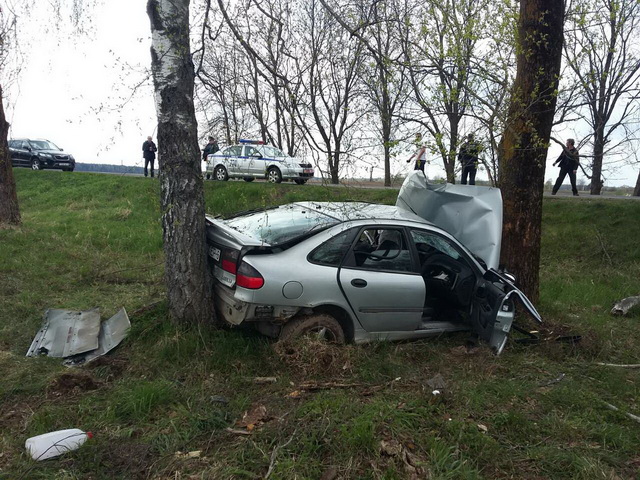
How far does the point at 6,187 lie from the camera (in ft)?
34.2

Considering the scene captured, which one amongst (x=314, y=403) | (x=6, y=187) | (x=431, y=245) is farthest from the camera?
(x=6, y=187)

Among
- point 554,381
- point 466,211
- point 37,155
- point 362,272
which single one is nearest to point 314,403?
point 362,272

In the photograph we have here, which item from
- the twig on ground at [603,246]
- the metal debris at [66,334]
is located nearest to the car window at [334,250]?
the metal debris at [66,334]

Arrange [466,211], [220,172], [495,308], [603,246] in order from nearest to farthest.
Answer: [495,308], [466,211], [220,172], [603,246]

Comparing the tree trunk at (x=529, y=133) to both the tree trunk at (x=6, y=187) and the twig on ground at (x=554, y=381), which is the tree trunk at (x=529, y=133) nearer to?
the twig on ground at (x=554, y=381)

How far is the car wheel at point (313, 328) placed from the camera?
Answer: 4.25 m

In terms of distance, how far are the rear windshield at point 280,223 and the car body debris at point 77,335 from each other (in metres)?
1.54

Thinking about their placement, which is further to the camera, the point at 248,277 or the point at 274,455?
the point at 248,277

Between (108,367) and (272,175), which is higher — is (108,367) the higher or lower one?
the lower one

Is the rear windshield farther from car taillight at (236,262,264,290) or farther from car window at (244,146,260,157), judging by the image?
car window at (244,146,260,157)

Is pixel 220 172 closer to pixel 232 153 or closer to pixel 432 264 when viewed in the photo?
pixel 232 153

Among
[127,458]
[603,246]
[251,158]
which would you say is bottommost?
[127,458]

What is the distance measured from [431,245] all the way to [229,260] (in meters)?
2.34

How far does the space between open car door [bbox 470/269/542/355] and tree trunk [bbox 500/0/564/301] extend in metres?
1.47
